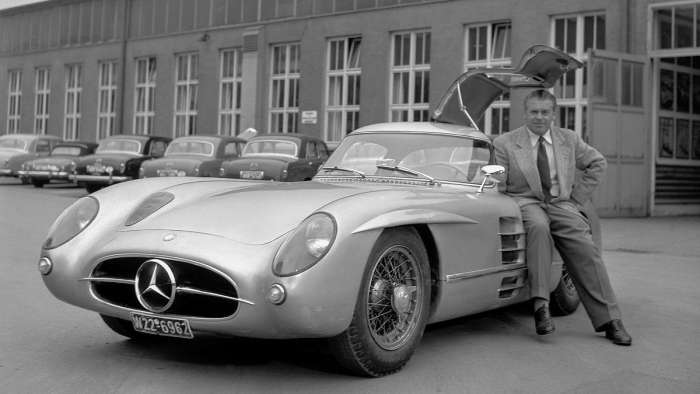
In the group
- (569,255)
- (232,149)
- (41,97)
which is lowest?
(569,255)

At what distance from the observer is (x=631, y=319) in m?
5.89

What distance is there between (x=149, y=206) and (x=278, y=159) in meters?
11.4

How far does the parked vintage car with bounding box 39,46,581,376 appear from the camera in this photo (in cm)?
366

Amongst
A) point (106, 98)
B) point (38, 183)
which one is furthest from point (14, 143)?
point (106, 98)

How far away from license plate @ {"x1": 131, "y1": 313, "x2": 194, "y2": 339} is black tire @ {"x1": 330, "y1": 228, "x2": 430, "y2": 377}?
713mm

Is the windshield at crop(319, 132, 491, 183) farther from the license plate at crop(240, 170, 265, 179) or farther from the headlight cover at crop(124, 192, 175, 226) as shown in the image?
the license plate at crop(240, 170, 265, 179)

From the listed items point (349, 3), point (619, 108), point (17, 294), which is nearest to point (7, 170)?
point (349, 3)

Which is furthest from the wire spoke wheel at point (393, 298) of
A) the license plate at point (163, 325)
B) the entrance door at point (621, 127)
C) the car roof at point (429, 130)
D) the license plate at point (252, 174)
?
the entrance door at point (621, 127)

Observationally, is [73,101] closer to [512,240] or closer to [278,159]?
[278,159]

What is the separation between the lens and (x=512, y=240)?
203 inches

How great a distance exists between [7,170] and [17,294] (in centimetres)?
1879

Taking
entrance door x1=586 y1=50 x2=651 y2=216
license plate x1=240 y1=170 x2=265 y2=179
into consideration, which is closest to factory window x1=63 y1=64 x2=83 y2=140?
license plate x1=240 y1=170 x2=265 y2=179

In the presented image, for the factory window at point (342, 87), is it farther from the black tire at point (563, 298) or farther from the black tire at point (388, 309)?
the black tire at point (388, 309)

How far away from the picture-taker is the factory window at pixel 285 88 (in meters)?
26.8
